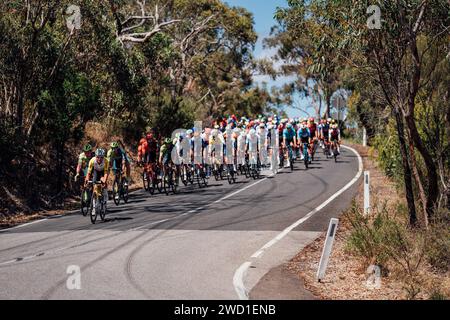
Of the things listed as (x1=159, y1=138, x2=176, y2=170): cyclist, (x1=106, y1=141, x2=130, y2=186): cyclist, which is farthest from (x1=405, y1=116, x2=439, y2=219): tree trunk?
(x1=159, y1=138, x2=176, y2=170): cyclist

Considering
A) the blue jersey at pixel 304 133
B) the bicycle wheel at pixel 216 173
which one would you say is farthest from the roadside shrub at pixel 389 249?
the blue jersey at pixel 304 133

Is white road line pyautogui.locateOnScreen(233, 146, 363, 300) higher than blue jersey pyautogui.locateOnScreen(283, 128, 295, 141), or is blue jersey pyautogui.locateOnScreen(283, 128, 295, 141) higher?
blue jersey pyautogui.locateOnScreen(283, 128, 295, 141)

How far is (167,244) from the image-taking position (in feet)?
40.9

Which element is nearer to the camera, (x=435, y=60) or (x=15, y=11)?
(x=435, y=60)

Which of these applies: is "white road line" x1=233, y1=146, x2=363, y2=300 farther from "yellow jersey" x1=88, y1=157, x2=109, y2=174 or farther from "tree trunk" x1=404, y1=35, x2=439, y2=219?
"yellow jersey" x1=88, y1=157, x2=109, y2=174

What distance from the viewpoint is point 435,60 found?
1496cm

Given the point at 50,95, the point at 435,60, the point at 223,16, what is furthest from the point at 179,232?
the point at 223,16

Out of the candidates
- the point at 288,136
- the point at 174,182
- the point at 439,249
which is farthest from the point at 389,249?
the point at 288,136

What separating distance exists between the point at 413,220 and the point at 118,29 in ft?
55.5

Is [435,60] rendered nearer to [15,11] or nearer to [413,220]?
[413,220]

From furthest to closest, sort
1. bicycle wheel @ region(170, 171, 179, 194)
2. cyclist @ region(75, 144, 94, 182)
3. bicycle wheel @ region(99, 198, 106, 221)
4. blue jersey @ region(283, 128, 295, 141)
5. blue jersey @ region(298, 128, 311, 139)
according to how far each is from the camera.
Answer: blue jersey @ region(298, 128, 311, 139) < blue jersey @ region(283, 128, 295, 141) < bicycle wheel @ region(170, 171, 179, 194) < cyclist @ region(75, 144, 94, 182) < bicycle wheel @ region(99, 198, 106, 221)

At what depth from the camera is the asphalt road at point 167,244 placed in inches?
354

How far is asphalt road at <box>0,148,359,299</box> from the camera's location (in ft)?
29.5

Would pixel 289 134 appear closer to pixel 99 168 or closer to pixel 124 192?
pixel 124 192
